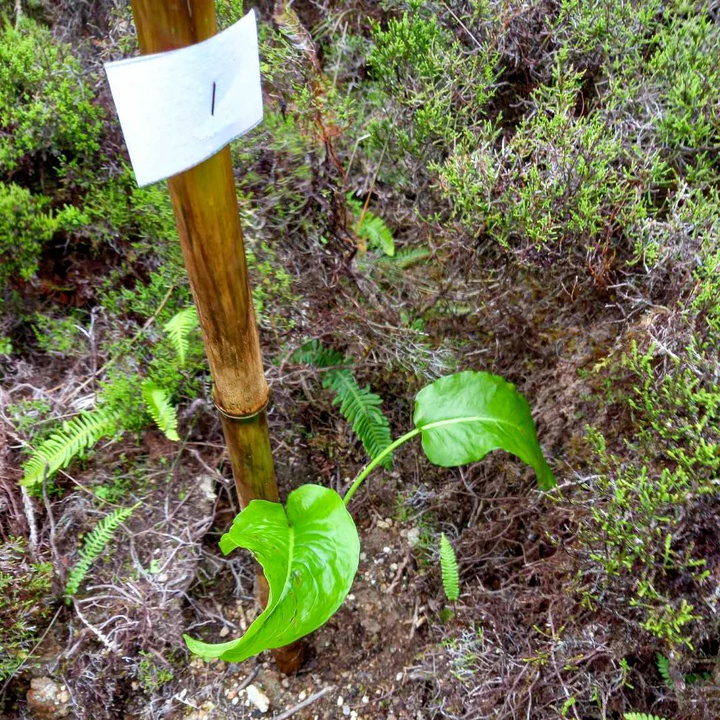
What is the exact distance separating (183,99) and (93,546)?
1409 millimetres

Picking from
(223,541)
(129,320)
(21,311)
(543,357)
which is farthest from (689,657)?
(21,311)

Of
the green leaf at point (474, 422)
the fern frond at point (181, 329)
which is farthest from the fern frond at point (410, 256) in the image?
the fern frond at point (181, 329)

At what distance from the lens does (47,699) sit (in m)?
1.61

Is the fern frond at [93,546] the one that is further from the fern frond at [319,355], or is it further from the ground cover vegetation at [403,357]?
the fern frond at [319,355]

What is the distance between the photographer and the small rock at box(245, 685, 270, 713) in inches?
66.4

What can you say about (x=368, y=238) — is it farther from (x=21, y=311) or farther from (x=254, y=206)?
(x=21, y=311)

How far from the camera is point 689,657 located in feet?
4.02

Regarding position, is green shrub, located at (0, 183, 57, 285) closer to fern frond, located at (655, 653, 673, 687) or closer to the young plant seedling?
the young plant seedling

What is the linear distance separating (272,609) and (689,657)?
90cm

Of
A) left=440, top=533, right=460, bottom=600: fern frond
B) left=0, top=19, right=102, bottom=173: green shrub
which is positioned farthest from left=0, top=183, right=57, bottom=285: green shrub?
left=440, top=533, right=460, bottom=600: fern frond

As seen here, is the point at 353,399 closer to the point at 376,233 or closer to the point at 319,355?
the point at 319,355

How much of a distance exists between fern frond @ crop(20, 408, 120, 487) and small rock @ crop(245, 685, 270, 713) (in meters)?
0.88

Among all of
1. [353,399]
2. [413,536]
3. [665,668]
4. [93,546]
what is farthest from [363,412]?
[665,668]

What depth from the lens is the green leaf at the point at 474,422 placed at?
1459 millimetres
